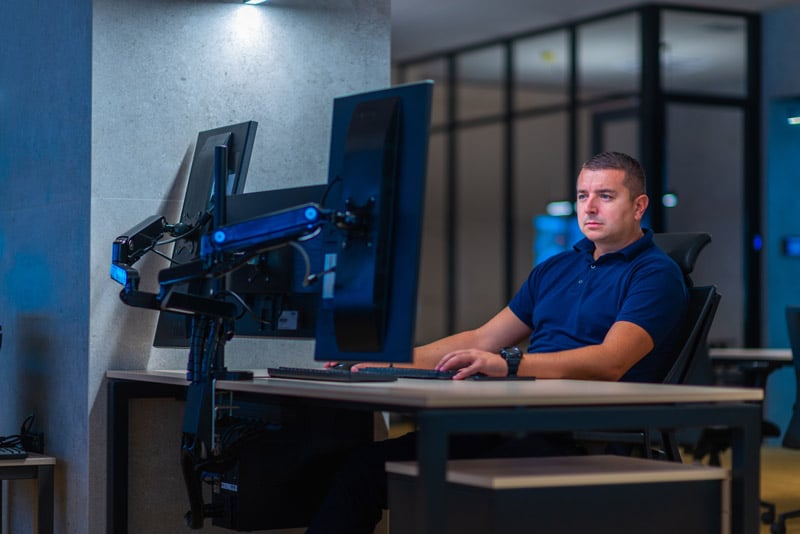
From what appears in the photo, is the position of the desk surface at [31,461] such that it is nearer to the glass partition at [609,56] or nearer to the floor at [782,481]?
the floor at [782,481]

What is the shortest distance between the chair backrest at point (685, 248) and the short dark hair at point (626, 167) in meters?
0.21

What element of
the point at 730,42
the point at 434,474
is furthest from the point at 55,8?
the point at 730,42

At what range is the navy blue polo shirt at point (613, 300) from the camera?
311 cm

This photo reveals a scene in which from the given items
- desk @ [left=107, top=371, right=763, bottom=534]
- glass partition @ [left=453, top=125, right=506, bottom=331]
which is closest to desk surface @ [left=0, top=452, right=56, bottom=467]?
desk @ [left=107, top=371, right=763, bottom=534]

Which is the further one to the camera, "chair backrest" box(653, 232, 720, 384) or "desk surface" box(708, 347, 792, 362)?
"desk surface" box(708, 347, 792, 362)

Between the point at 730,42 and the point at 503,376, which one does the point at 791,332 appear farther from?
the point at 730,42

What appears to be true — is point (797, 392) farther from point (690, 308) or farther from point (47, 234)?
point (47, 234)

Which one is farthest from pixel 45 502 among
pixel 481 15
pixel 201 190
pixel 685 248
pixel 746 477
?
pixel 481 15

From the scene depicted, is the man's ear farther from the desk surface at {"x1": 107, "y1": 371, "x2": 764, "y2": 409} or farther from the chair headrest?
the desk surface at {"x1": 107, "y1": 371, "x2": 764, "y2": 409}

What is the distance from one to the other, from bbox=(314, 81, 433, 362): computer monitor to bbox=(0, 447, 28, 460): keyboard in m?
1.44

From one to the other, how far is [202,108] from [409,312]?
163 centimetres

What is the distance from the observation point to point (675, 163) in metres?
9.19

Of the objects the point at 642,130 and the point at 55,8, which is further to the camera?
the point at 642,130

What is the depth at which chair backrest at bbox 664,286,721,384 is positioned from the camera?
10.4 feet
